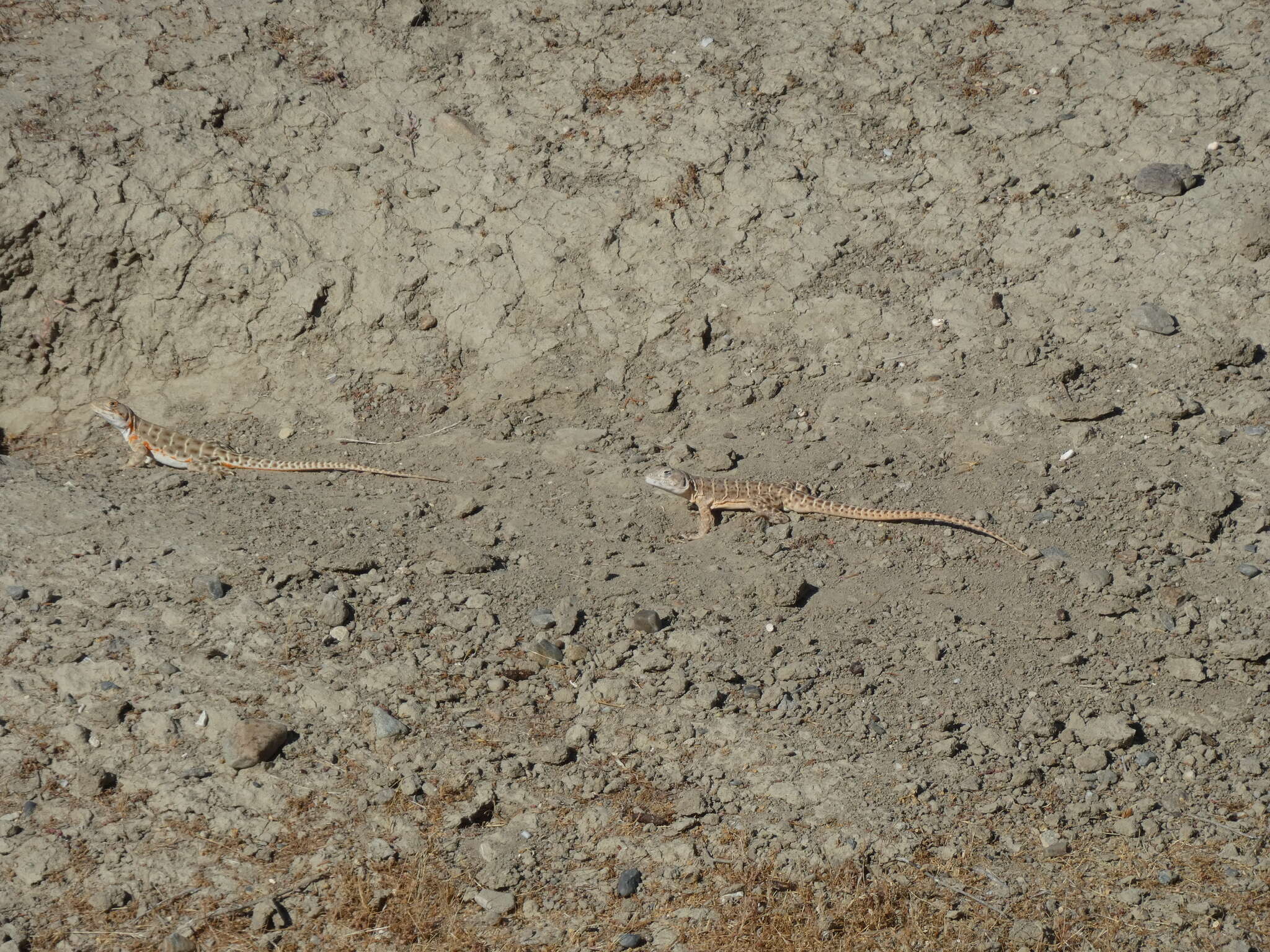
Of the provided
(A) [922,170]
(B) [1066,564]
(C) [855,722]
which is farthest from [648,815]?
(A) [922,170]

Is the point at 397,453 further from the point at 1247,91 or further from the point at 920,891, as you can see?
the point at 1247,91

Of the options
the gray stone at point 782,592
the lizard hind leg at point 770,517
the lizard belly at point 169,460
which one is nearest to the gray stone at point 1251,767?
the gray stone at point 782,592

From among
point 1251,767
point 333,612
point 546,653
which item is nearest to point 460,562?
point 333,612

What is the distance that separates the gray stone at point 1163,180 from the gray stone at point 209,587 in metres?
8.00

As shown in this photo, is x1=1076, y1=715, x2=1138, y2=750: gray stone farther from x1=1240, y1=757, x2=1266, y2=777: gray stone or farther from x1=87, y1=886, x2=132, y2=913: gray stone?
x1=87, y1=886, x2=132, y2=913: gray stone

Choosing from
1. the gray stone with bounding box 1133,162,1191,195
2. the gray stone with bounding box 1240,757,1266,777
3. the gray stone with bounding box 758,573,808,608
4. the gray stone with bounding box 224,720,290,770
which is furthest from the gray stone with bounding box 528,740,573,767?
the gray stone with bounding box 1133,162,1191,195

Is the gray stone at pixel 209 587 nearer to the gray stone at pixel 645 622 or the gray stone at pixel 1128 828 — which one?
the gray stone at pixel 645 622

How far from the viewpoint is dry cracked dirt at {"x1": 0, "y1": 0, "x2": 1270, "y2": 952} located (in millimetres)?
5402

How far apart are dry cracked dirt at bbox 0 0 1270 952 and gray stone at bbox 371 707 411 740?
0.04 metres

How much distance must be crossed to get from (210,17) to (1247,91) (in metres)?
9.37

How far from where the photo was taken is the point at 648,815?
5.67 m

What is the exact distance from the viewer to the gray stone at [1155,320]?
8.41 meters

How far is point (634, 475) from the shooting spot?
8305 mm

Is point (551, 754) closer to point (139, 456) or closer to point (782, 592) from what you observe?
point (782, 592)
